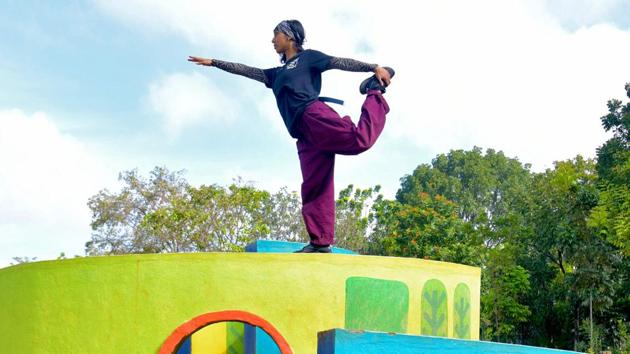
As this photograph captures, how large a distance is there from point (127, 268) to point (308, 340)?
186 cm

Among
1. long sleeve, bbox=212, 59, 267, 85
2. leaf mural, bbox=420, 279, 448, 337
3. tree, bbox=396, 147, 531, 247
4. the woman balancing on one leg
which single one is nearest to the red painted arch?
the woman balancing on one leg

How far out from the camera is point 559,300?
2962cm

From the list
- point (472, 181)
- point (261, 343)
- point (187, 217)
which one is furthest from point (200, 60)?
point (472, 181)

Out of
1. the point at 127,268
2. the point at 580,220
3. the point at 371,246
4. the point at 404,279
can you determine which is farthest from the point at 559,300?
the point at 127,268

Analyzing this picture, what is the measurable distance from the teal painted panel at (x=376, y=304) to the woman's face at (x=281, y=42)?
2786 millimetres

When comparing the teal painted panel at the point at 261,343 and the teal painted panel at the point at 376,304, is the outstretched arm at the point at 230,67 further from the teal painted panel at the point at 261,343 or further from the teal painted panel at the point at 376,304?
the teal painted panel at the point at 261,343

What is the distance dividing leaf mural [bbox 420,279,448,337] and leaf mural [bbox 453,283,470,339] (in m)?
0.34

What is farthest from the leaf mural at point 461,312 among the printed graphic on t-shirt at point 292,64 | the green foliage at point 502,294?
the green foliage at point 502,294

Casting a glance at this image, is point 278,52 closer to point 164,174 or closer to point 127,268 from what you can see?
point 127,268

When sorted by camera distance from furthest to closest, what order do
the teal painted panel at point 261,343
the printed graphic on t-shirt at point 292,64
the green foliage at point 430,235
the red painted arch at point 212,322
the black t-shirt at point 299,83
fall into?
the green foliage at point 430,235 → the teal painted panel at point 261,343 → the printed graphic on t-shirt at point 292,64 → the black t-shirt at point 299,83 → the red painted arch at point 212,322

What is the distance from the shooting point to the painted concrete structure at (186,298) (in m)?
7.10

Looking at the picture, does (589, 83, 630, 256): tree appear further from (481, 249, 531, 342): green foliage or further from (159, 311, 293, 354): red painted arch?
(159, 311, 293, 354): red painted arch

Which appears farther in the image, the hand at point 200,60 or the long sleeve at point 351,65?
the hand at point 200,60

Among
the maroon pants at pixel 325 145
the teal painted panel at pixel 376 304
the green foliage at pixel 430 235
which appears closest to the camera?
the teal painted panel at pixel 376 304
